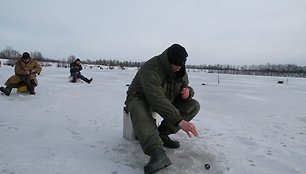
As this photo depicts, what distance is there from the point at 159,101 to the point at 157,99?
28 millimetres

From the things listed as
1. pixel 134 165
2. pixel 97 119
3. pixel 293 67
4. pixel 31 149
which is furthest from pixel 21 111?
pixel 293 67

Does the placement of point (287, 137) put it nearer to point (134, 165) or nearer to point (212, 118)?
point (212, 118)

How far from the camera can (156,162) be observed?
246cm

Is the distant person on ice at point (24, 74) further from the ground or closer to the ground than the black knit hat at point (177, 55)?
closer to the ground

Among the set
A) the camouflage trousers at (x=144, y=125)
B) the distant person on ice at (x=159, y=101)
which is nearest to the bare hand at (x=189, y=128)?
the distant person on ice at (x=159, y=101)

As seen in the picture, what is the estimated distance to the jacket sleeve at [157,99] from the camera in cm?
262

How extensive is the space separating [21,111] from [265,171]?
444 cm

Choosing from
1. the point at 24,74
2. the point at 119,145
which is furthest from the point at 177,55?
the point at 24,74

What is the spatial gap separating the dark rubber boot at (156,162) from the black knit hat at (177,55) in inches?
35.6

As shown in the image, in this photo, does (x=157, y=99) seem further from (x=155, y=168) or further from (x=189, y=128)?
(x=155, y=168)

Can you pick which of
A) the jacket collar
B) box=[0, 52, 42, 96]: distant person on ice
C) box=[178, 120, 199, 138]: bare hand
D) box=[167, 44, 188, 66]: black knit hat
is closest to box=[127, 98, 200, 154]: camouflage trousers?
box=[178, 120, 199, 138]: bare hand

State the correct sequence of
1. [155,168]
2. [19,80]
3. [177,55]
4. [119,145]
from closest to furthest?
[155,168]
[177,55]
[119,145]
[19,80]

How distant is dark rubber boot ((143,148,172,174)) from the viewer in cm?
244

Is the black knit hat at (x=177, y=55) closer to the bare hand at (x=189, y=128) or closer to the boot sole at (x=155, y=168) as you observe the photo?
the bare hand at (x=189, y=128)
